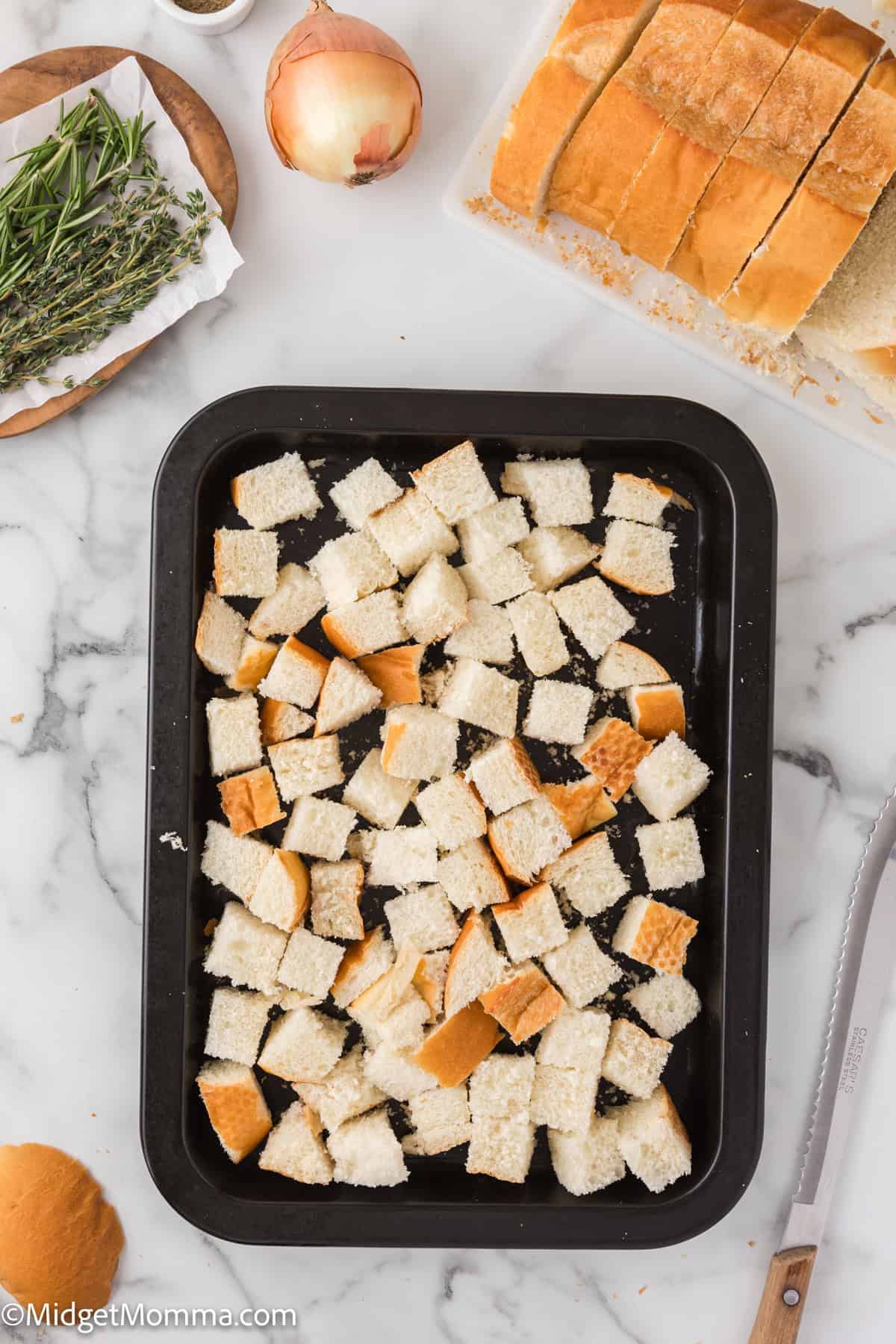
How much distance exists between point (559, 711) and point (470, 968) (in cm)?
51

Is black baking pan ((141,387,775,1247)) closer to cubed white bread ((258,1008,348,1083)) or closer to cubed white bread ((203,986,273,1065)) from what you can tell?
cubed white bread ((203,986,273,1065))

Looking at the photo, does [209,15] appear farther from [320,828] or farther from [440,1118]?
[440,1118]

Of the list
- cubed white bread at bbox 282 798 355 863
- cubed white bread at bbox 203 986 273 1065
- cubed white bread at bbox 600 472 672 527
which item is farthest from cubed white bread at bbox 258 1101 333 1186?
cubed white bread at bbox 600 472 672 527

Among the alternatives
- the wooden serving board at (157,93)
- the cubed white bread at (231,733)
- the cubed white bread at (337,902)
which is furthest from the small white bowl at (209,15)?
the cubed white bread at (337,902)

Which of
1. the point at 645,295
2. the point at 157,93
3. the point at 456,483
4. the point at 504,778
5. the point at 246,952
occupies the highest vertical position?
the point at 645,295

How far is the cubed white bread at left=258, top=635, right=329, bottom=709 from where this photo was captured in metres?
1.84

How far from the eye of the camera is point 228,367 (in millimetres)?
2002

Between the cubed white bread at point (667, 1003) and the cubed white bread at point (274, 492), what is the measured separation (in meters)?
1.11

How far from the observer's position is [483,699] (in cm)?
185

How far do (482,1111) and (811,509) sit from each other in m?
1.35

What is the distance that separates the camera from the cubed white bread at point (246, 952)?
6.02 ft

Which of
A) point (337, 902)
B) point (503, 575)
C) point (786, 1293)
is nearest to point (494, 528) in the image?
point (503, 575)

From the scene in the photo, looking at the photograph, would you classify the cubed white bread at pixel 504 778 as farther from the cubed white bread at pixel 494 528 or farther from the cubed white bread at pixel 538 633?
the cubed white bread at pixel 494 528

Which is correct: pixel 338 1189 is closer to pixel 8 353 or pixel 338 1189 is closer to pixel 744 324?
pixel 8 353
